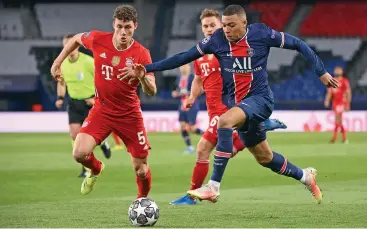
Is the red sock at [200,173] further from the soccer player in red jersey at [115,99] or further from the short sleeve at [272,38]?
the short sleeve at [272,38]

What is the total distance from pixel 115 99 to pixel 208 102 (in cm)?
190

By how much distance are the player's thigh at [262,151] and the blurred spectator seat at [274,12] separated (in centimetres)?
2815

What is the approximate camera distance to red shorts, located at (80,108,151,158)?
30.9 feet

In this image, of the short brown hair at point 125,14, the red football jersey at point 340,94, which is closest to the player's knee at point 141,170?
the short brown hair at point 125,14

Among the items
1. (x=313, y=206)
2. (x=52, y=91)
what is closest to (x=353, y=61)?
(x=52, y=91)

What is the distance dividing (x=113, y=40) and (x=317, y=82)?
26.8 meters

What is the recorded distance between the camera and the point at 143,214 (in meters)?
8.15

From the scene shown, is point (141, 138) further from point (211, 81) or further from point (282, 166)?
point (211, 81)

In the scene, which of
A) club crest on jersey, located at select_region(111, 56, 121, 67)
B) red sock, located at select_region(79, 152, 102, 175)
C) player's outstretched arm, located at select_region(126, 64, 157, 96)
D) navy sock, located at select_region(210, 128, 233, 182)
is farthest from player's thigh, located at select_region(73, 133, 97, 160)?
navy sock, located at select_region(210, 128, 233, 182)

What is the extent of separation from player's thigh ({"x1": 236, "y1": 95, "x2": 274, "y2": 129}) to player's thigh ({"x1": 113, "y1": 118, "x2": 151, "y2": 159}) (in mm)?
1202

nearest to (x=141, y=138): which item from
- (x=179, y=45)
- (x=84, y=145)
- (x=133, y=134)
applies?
(x=133, y=134)

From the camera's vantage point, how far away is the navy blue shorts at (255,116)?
884 cm

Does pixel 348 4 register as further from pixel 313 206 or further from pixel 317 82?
pixel 313 206

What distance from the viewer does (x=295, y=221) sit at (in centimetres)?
853
